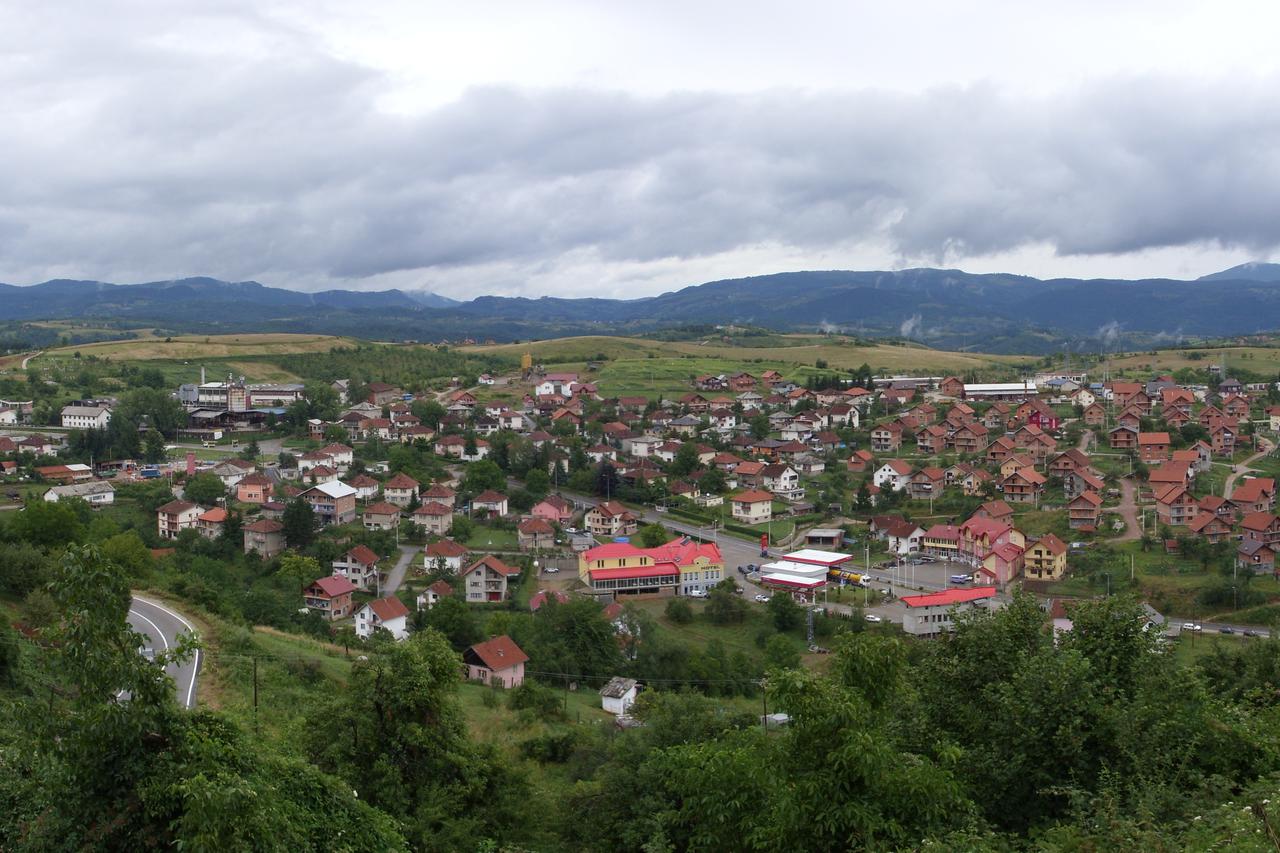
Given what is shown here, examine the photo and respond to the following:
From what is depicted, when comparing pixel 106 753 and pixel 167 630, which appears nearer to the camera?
pixel 106 753

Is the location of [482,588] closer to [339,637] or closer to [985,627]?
[339,637]

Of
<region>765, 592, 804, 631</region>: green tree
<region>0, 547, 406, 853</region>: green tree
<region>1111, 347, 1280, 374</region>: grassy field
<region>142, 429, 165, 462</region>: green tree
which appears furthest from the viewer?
<region>1111, 347, 1280, 374</region>: grassy field

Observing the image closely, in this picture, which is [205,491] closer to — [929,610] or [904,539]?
[904,539]

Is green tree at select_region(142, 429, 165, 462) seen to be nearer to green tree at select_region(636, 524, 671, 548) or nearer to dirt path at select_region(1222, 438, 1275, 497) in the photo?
green tree at select_region(636, 524, 671, 548)

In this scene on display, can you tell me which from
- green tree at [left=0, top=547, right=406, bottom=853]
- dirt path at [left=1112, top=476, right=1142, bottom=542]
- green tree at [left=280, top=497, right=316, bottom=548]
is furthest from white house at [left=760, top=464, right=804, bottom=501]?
green tree at [left=0, top=547, right=406, bottom=853]

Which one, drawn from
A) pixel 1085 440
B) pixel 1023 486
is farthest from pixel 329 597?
pixel 1085 440

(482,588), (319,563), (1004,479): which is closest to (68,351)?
(319,563)
